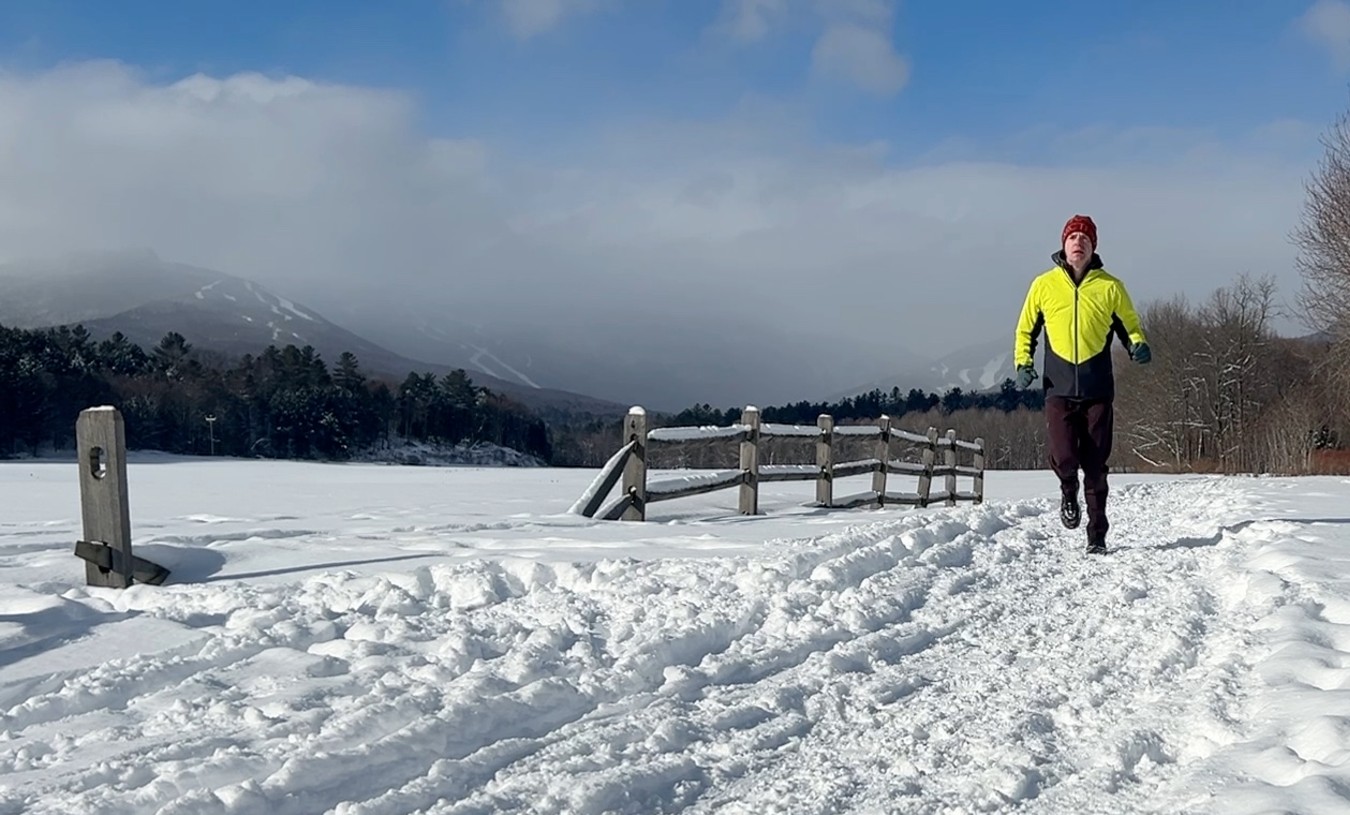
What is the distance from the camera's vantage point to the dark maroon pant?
6680 millimetres

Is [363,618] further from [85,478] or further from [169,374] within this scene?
[169,374]

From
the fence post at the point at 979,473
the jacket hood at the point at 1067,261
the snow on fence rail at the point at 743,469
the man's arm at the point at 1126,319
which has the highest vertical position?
the jacket hood at the point at 1067,261

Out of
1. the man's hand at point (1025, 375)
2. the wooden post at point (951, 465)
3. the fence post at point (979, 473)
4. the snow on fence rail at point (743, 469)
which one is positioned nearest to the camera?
the man's hand at point (1025, 375)

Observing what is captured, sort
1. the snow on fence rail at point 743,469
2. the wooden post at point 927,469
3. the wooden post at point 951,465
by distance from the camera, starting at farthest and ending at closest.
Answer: the wooden post at point 951,465 < the wooden post at point 927,469 < the snow on fence rail at point 743,469

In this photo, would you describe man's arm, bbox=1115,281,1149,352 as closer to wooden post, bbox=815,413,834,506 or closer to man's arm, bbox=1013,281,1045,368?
man's arm, bbox=1013,281,1045,368

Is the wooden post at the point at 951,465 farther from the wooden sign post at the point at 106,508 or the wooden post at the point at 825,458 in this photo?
the wooden sign post at the point at 106,508

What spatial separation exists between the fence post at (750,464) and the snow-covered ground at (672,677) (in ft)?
9.64

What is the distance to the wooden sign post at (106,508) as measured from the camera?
16.6ft

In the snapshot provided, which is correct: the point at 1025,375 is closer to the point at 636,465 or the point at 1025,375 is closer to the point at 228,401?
the point at 636,465

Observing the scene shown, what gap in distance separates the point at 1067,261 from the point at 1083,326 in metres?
0.48

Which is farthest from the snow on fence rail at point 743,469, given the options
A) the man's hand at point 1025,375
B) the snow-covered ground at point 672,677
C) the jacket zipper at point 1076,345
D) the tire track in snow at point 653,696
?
the jacket zipper at point 1076,345

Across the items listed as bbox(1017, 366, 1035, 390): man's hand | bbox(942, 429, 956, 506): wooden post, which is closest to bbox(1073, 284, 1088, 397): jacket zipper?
bbox(1017, 366, 1035, 390): man's hand

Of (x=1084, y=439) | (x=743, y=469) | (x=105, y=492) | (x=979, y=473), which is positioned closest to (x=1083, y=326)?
(x=1084, y=439)

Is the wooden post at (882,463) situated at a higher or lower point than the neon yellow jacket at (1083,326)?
lower
